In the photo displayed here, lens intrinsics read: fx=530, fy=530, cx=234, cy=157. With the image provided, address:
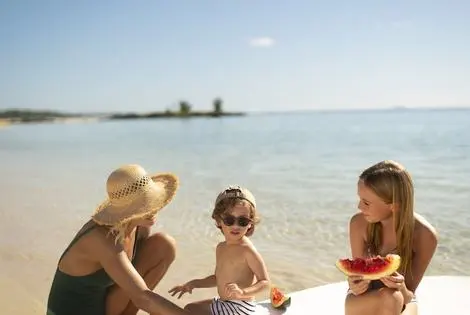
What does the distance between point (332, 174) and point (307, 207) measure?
5.70 metres

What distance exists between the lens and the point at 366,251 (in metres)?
3.35

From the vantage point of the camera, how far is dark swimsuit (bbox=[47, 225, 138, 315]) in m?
Answer: 3.13

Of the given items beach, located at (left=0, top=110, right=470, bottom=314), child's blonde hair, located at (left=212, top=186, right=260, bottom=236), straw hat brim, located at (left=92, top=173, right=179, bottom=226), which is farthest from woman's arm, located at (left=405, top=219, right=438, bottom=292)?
beach, located at (left=0, top=110, right=470, bottom=314)

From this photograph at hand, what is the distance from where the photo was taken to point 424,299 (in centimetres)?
393

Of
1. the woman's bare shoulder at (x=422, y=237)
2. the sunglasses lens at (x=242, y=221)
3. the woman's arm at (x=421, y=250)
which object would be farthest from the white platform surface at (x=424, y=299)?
the sunglasses lens at (x=242, y=221)

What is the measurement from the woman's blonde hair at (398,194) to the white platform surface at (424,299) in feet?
2.57

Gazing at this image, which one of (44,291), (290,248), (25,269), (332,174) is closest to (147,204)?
(44,291)

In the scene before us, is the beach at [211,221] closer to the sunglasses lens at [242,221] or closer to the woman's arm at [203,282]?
the woman's arm at [203,282]

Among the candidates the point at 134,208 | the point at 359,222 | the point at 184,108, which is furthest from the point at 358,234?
the point at 184,108

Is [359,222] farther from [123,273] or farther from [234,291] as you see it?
[123,273]

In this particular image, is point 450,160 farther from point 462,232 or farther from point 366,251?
point 366,251

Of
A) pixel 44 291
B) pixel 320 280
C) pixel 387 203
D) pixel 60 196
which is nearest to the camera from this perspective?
pixel 387 203

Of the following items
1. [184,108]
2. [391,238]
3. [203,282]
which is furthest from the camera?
[184,108]

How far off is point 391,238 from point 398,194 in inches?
14.1
